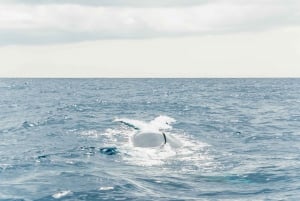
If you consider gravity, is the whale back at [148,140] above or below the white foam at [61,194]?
above

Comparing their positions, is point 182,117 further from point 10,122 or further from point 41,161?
point 41,161

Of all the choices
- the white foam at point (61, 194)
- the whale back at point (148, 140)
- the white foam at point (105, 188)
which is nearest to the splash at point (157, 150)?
the whale back at point (148, 140)

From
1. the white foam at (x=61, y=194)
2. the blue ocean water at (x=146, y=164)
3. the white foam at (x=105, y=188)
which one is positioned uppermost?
the blue ocean water at (x=146, y=164)

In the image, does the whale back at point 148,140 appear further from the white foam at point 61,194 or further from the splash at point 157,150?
the white foam at point 61,194

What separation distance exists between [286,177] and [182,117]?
3102cm

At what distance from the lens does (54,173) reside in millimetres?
22203

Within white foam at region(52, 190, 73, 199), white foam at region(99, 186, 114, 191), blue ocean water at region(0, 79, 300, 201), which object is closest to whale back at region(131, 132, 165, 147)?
blue ocean water at region(0, 79, 300, 201)

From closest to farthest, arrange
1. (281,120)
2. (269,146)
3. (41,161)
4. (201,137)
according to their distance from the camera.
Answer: (41,161) → (269,146) → (201,137) → (281,120)

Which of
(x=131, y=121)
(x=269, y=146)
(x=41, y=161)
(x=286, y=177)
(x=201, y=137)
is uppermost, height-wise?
(x=131, y=121)

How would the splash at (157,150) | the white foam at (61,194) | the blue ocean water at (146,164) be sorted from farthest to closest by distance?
1. the splash at (157,150)
2. the blue ocean water at (146,164)
3. the white foam at (61,194)

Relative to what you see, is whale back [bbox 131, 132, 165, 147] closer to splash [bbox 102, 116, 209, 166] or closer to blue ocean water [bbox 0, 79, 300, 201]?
splash [bbox 102, 116, 209, 166]

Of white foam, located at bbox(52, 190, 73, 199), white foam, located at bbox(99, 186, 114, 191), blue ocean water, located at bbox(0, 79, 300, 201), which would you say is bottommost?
white foam, located at bbox(52, 190, 73, 199)

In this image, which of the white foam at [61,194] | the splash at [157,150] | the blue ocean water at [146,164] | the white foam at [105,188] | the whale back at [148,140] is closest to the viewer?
the white foam at [61,194]

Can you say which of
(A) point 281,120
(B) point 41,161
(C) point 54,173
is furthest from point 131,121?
(C) point 54,173
